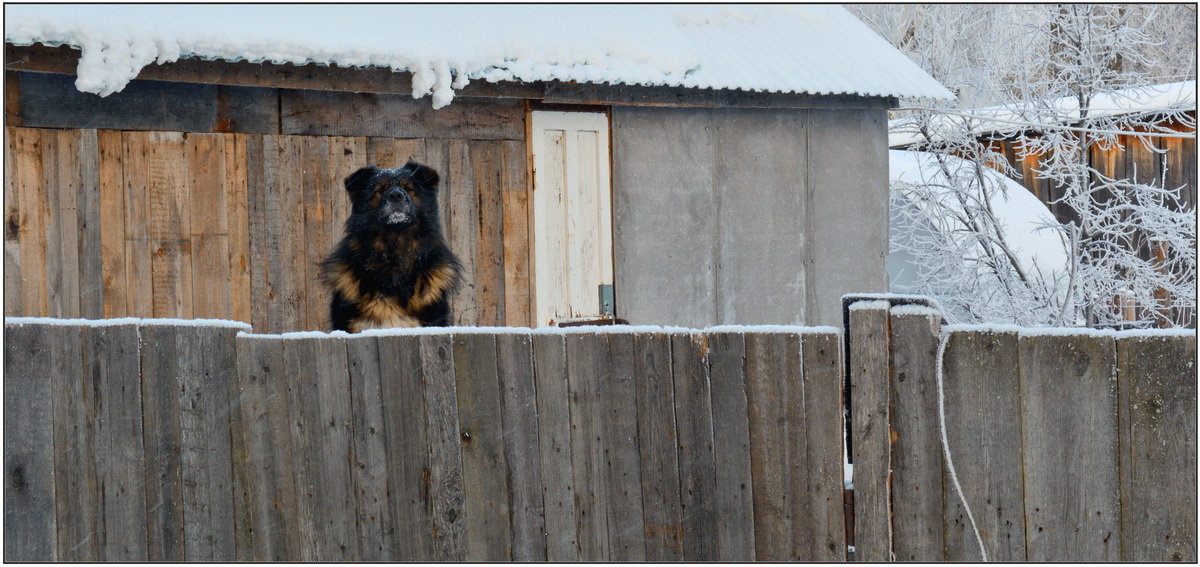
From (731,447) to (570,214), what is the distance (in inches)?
181

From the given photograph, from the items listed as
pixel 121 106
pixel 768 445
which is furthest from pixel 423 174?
pixel 768 445

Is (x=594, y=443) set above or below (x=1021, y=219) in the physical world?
below

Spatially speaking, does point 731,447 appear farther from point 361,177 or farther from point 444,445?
point 361,177

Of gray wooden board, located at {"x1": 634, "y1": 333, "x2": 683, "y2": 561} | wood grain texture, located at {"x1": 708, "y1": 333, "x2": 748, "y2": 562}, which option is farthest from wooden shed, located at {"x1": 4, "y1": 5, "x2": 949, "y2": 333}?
wood grain texture, located at {"x1": 708, "y1": 333, "x2": 748, "y2": 562}

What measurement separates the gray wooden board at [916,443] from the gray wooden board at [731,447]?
559 mm

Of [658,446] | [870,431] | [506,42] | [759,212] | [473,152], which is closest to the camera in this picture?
[870,431]

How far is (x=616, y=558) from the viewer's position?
4.11 metres

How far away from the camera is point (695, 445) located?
4.02 metres

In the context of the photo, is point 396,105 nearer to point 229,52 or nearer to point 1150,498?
point 229,52

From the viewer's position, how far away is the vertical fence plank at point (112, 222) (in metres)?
6.77

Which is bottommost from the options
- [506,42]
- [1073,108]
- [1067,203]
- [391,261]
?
[391,261]

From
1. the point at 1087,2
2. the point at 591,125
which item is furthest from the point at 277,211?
the point at 1087,2

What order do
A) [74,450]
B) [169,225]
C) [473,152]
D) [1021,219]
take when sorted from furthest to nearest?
[1021,219]
[473,152]
[169,225]
[74,450]

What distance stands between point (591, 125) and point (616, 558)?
16.1 ft
